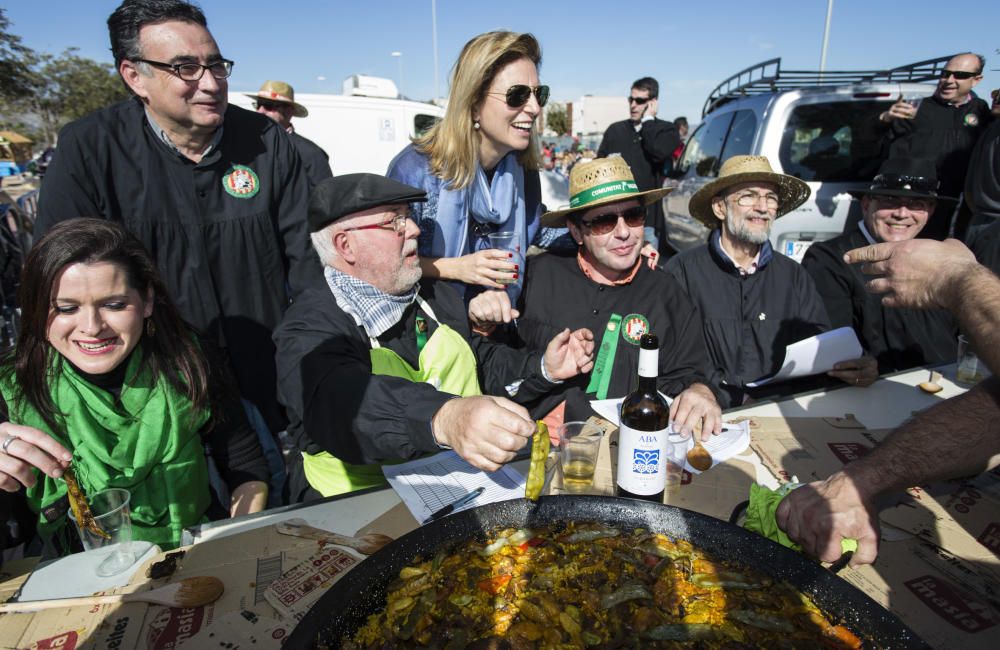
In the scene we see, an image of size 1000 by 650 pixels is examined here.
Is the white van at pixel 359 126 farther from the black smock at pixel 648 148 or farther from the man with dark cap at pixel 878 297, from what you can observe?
the man with dark cap at pixel 878 297

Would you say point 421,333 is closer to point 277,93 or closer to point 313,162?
point 313,162

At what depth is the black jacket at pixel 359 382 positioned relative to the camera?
1.67 metres

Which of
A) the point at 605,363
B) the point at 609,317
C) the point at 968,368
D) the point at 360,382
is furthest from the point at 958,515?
the point at 360,382

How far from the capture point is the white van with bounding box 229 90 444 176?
11.4 meters

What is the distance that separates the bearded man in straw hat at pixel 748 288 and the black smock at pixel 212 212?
248 centimetres

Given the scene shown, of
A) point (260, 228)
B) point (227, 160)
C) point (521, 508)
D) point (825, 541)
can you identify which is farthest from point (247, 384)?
point (825, 541)

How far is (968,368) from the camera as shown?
9.30 feet

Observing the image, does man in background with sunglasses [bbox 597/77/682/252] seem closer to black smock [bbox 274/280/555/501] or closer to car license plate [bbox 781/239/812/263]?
car license plate [bbox 781/239/812/263]

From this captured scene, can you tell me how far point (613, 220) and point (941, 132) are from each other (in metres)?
4.99

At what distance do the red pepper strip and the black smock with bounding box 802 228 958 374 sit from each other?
3246mm

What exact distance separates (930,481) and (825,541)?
420mm

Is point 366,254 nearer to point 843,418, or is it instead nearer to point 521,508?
point 521,508

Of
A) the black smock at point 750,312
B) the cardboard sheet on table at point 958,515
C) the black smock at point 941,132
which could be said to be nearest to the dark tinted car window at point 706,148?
the black smock at point 941,132

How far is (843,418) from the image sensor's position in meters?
2.44
